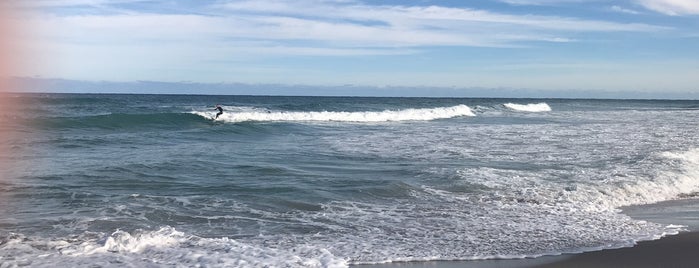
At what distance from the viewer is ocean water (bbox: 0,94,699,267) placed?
6637mm

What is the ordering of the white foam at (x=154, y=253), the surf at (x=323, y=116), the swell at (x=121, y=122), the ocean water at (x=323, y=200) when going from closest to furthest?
the white foam at (x=154, y=253)
the ocean water at (x=323, y=200)
the swell at (x=121, y=122)
the surf at (x=323, y=116)

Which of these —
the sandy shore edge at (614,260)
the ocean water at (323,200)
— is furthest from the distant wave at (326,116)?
the sandy shore edge at (614,260)

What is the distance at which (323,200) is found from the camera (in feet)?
31.0

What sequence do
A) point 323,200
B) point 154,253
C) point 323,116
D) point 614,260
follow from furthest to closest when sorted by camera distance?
point 323,116
point 323,200
point 614,260
point 154,253

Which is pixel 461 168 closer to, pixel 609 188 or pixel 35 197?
pixel 609 188

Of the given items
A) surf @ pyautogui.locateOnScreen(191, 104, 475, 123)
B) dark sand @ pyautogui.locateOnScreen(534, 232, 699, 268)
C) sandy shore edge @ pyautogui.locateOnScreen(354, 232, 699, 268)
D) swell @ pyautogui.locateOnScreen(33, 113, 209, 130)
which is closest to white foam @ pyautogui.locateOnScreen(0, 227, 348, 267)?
sandy shore edge @ pyautogui.locateOnScreen(354, 232, 699, 268)

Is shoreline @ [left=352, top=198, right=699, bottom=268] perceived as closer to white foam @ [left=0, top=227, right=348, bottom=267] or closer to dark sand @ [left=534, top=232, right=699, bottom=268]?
dark sand @ [left=534, top=232, right=699, bottom=268]

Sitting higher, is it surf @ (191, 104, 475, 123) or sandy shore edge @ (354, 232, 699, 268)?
sandy shore edge @ (354, 232, 699, 268)

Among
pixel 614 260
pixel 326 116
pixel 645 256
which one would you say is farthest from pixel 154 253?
pixel 326 116

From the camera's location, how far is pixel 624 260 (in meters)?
6.57

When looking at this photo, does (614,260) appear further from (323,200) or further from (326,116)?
(326,116)

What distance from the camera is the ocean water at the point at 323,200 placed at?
6637 mm

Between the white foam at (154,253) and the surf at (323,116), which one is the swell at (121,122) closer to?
the surf at (323,116)

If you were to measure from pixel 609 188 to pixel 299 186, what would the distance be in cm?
490
